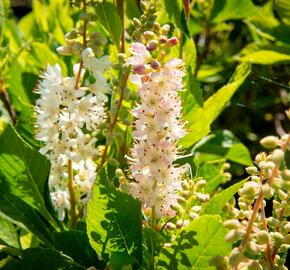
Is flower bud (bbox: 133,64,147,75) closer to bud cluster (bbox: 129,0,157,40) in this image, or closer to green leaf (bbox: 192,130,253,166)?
bud cluster (bbox: 129,0,157,40)

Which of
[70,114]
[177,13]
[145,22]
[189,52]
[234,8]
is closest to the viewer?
[145,22]

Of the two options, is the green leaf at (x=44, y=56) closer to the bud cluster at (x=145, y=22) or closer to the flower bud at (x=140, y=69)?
the bud cluster at (x=145, y=22)

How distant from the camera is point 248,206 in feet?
3.74

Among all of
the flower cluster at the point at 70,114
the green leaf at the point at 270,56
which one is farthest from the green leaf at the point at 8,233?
the green leaf at the point at 270,56

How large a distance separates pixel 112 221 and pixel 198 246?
18 cm

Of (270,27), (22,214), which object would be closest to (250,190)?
(22,214)

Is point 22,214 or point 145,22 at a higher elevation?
point 145,22

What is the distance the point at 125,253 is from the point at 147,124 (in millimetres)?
251

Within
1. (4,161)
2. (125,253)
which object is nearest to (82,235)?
(125,253)

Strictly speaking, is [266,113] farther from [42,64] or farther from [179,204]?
[179,204]

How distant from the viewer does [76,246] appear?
1335 mm

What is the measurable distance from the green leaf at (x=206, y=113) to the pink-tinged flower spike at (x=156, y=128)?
38cm

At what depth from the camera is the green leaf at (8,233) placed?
154cm

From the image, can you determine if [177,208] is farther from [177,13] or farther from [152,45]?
[177,13]
